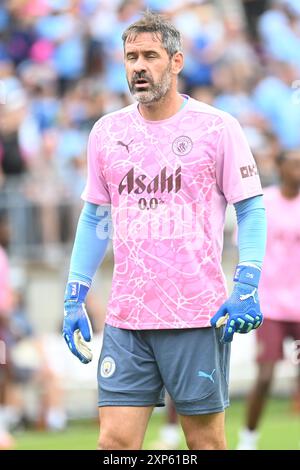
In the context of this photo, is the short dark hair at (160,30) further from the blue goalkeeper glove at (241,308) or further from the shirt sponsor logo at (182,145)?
the blue goalkeeper glove at (241,308)

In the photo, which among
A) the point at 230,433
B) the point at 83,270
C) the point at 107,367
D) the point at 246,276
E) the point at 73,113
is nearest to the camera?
the point at 246,276

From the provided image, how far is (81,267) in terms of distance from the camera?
6535 millimetres

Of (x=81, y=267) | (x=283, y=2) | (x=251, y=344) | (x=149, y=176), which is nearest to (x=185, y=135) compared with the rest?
(x=149, y=176)

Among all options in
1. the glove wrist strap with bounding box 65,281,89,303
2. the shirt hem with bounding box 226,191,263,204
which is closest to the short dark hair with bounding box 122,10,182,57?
the shirt hem with bounding box 226,191,263,204

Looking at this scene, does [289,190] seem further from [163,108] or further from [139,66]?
[139,66]

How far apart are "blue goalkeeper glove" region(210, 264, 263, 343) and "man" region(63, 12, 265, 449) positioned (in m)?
0.01

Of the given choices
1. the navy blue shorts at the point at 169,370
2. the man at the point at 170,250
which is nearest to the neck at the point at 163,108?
the man at the point at 170,250

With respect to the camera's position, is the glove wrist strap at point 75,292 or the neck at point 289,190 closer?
the glove wrist strap at point 75,292

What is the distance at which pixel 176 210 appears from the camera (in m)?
6.20

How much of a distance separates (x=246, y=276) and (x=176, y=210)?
476 millimetres

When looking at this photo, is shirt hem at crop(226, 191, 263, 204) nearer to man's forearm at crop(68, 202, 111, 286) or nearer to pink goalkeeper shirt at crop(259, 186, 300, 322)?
man's forearm at crop(68, 202, 111, 286)

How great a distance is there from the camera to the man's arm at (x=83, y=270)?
6.43 metres

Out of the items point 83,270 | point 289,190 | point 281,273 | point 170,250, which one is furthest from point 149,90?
point 281,273

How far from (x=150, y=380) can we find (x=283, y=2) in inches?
467
